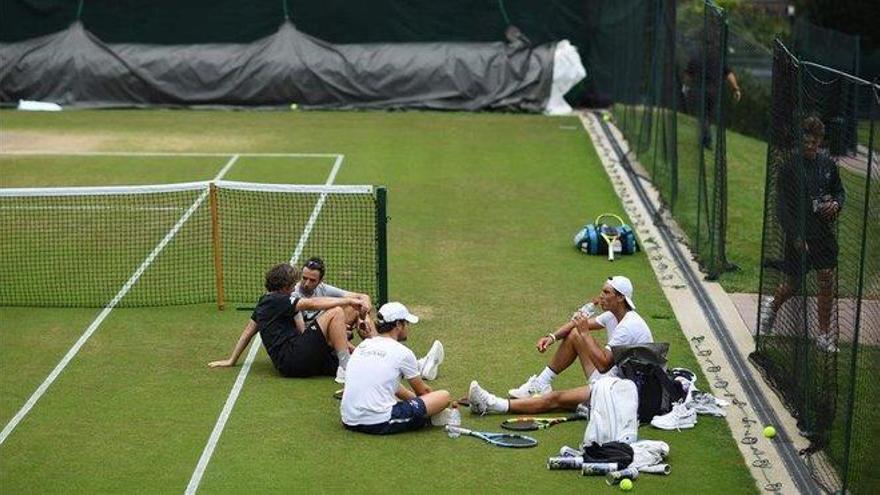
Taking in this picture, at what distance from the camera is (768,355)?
14.6 meters

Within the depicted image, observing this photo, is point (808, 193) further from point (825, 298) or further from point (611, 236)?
point (611, 236)

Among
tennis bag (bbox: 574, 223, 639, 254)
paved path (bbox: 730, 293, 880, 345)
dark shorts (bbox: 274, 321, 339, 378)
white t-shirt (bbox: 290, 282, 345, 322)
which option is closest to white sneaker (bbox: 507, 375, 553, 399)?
dark shorts (bbox: 274, 321, 339, 378)

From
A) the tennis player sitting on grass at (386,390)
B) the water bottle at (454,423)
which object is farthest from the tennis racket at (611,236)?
the tennis player sitting on grass at (386,390)

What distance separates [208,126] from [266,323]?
57.6ft

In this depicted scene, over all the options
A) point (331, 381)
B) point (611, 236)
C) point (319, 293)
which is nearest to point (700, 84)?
point (611, 236)

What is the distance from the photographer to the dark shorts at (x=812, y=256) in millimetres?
12789

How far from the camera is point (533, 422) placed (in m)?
12.8

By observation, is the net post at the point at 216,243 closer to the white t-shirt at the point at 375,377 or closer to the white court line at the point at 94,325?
the white court line at the point at 94,325

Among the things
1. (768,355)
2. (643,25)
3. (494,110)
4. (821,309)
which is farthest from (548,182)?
(821,309)

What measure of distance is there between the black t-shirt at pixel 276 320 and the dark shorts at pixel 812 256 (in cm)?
452

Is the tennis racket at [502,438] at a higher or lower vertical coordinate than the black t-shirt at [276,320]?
lower

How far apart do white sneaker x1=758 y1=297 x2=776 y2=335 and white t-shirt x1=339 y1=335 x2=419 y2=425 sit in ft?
13.1

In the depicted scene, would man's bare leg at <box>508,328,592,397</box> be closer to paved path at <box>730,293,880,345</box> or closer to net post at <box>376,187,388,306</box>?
paved path at <box>730,293,880,345</box>

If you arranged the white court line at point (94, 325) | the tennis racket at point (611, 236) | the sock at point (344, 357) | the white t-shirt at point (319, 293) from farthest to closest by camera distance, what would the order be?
1. the tennis racket at point (611, 236)
2. the white t-shirt at point (319, 293)
3. the sock at point (344, 357)
4. the white court line at point (94, 325)
